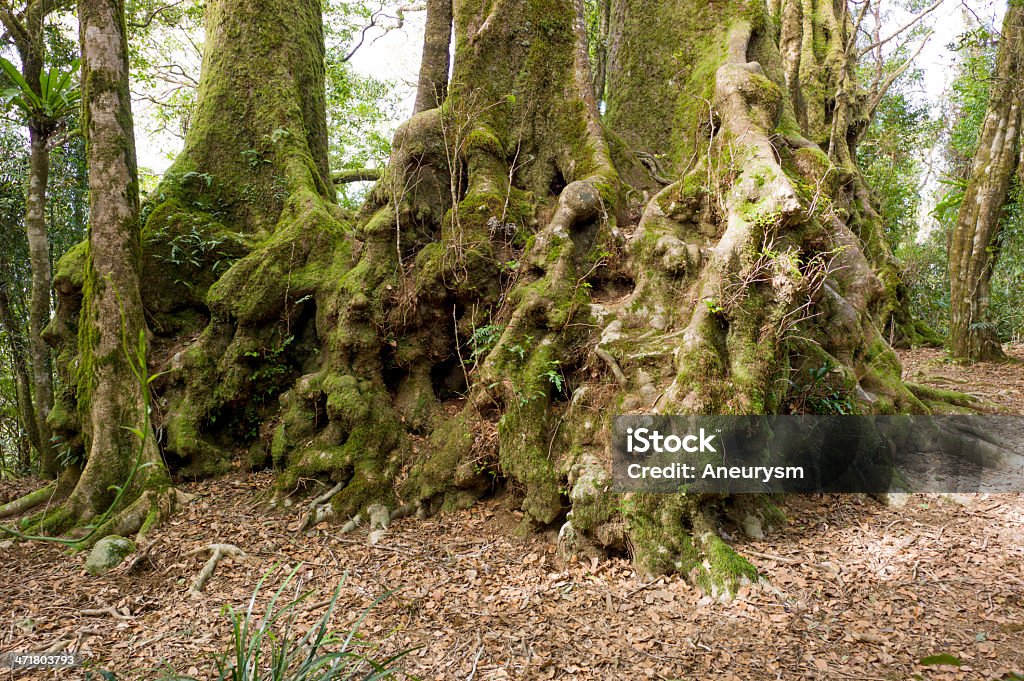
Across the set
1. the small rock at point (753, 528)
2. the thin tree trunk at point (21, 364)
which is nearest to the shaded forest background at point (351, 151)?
the thin tree trunk at point (21, 364)

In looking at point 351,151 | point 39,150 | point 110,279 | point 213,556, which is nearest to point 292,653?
point 213,556

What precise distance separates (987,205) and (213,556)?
1156 cm

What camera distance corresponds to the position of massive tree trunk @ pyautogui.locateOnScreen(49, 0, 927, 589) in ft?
14.1

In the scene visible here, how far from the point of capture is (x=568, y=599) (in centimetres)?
358

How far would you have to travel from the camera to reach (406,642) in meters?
3.18

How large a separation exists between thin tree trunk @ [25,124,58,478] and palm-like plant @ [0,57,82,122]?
0.28 metres

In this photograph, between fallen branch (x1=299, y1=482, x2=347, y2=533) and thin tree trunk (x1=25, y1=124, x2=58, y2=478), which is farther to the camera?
thin tree trunk (x1=25, y1=124, x2=58, y2=478)

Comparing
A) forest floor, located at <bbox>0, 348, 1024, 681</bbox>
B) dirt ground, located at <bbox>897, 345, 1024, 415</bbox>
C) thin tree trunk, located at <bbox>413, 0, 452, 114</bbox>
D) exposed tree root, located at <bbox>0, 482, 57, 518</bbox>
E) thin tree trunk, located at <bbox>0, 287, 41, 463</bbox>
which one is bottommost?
forest floor, located at <bbox>0, 348, 1024, 681</bbox>

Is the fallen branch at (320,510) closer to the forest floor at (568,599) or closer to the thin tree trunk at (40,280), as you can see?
the forest floor at (568,599)

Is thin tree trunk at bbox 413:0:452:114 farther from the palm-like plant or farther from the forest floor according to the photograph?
the forest floor

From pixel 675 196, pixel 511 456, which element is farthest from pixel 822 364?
pixel 511 456

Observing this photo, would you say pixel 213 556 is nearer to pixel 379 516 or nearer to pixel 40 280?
pixel 379 516

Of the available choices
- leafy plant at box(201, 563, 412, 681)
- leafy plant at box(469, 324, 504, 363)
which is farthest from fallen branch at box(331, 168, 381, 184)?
leafy plant at box(201, 563, 412, 681)

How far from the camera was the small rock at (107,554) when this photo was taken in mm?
3973
